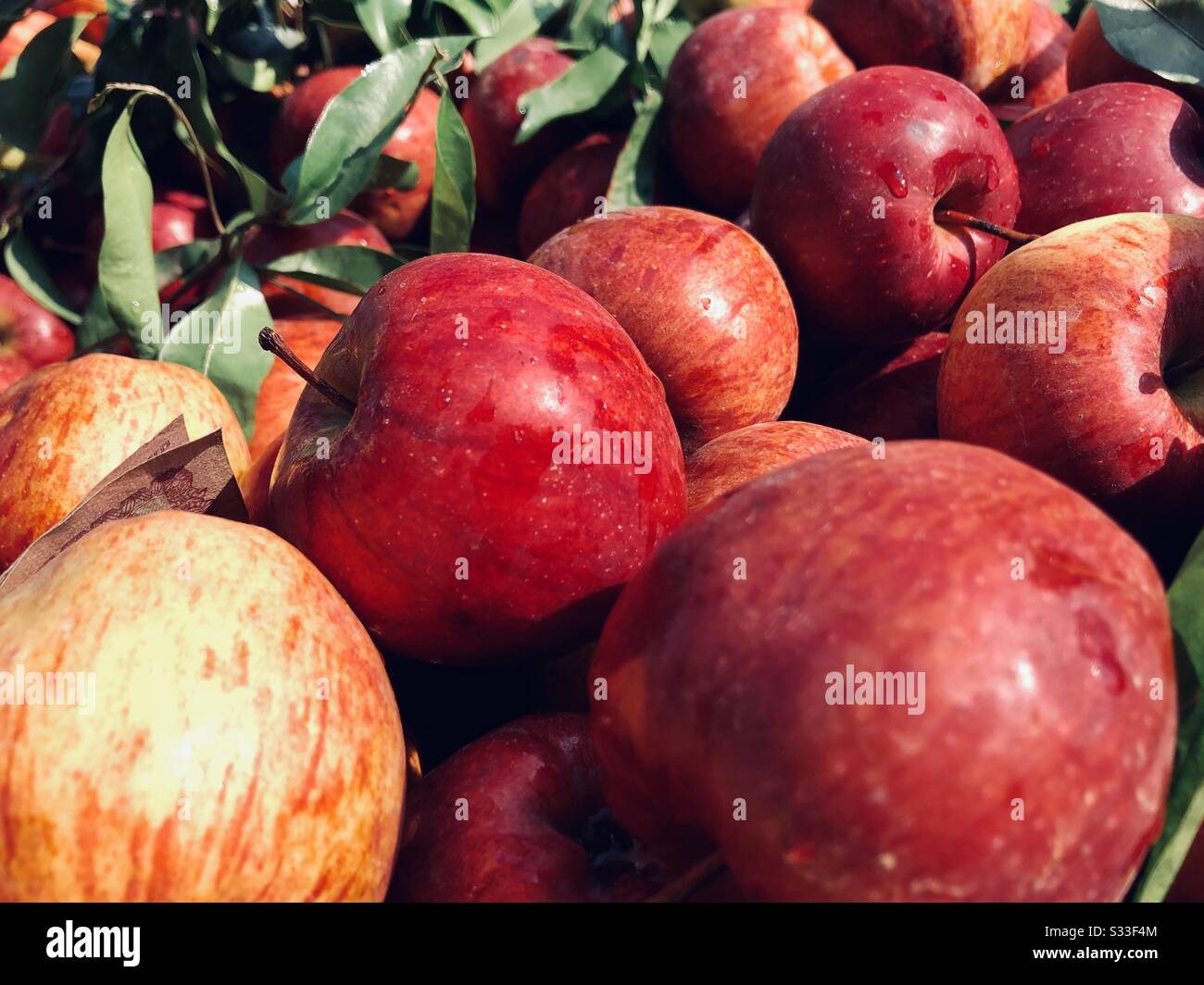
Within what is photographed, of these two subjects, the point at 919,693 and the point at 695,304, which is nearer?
the point at 919,693

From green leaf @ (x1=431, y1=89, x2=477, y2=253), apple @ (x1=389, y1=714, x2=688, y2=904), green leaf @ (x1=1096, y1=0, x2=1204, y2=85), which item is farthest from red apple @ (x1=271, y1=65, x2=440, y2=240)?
apple @ (x1=389, y1=714, x2=688, y2=904)

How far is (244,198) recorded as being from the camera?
2561mm

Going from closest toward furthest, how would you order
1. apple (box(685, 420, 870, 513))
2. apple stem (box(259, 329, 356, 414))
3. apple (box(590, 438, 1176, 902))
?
apple (box(590, 438, 1176, 902))
apple stem (box(259, 329, 356, 414))
apple (box(685, 420, 870, 513))

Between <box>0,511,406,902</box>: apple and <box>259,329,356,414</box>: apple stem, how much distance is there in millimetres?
275

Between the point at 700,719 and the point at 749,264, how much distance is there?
1.03 metres

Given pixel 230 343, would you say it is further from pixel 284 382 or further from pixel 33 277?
pixel 33 277

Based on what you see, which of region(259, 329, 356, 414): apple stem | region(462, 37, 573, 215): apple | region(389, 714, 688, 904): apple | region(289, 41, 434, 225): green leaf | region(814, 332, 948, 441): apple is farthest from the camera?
region(462, 37, 573, 215): apple

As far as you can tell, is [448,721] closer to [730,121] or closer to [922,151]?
[922,151]

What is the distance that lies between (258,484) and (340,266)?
769 millimetres

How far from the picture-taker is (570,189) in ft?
7.81

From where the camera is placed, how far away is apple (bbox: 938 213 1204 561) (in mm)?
1373

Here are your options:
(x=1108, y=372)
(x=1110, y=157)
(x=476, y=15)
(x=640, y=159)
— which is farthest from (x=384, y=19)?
(x=1108, y=372)

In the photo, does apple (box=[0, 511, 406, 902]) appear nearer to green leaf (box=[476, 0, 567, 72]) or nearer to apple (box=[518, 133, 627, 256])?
apple (box=[518, 133, 627, 256])
